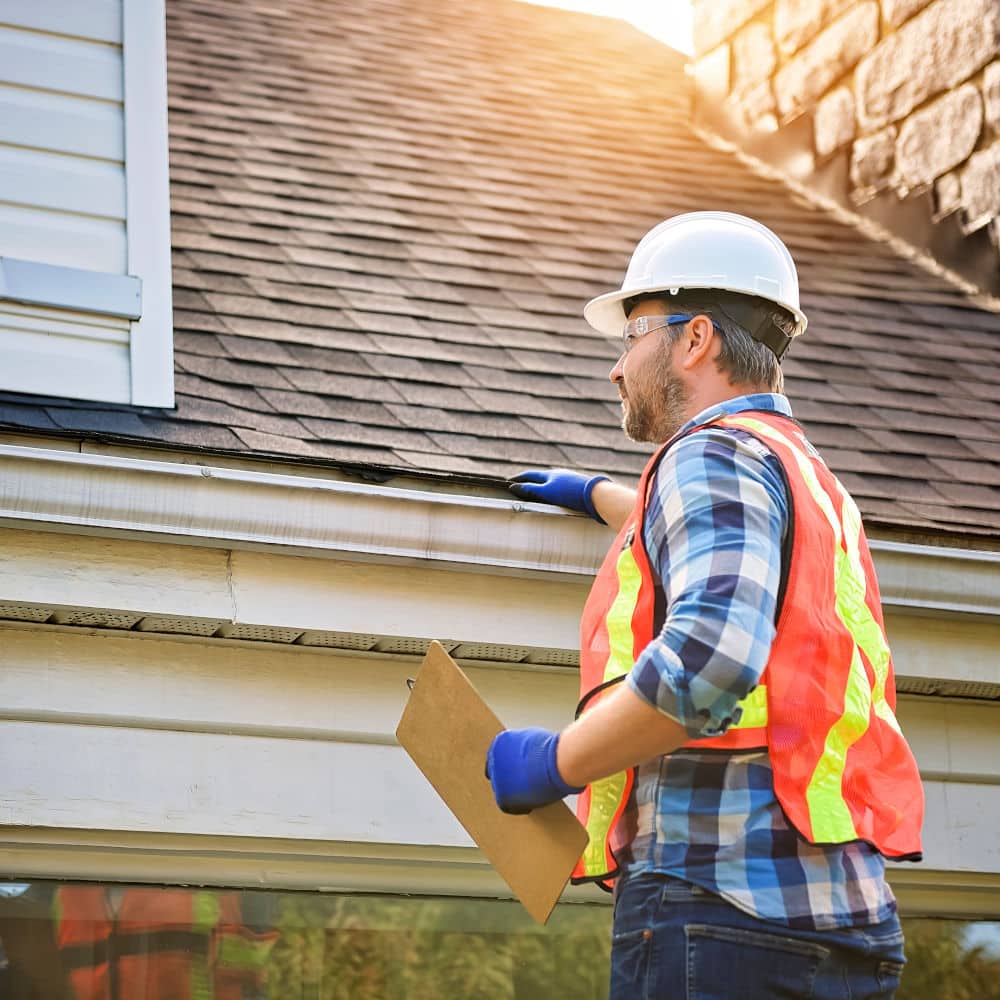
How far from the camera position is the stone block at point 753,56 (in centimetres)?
644

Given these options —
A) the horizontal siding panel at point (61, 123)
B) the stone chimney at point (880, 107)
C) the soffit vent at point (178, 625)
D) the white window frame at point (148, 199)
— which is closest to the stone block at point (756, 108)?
the stone chimney at point (880, 107)

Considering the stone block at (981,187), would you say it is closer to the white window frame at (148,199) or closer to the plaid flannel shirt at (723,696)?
the white window frame at (148,199)

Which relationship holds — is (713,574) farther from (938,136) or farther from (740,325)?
(938,136)

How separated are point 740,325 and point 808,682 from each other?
2.19 ft

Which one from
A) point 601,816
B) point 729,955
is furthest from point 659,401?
point 729,955

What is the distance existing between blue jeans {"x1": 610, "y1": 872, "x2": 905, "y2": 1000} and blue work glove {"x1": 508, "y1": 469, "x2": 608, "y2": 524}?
118 cm

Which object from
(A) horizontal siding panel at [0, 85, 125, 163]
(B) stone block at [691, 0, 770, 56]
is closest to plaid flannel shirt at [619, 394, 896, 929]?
(A) horizontal siding panel at [0, 85, 125, 163]

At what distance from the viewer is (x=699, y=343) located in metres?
2.31

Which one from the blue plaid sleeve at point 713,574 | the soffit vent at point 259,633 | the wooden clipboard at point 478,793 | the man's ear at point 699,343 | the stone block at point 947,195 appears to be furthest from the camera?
the stone block at point 947,195

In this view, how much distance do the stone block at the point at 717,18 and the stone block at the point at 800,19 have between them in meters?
0.20

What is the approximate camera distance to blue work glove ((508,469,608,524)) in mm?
3029

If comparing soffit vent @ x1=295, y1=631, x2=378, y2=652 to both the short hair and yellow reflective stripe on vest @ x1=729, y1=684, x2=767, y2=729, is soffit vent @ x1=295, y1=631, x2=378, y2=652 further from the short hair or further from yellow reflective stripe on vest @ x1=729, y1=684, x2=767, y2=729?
yellow reflective stripe on vest @ x1=729, y1=684, x2=767, y2=729

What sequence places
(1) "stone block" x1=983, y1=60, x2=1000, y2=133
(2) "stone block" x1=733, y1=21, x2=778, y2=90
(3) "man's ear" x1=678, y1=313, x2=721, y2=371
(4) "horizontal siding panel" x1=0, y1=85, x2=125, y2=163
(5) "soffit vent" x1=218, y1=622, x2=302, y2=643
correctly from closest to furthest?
(3) "man's ear" x1=678, y1=313, x2=721, y2=371, (5) "soffit vent" x1=218, y1=622, x2=302, y2=643, (4) "horizontal siding panel" x1=0, y1=85, x2=125, y2=163, (1) "stone block" x1=983, y1=60, x2=1000, y2=133, (2) "stone block" x1=733, y1=21, x2=778, y2=90

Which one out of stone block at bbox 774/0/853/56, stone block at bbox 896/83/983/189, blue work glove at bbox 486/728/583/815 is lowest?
blue work glove at bbox 486/728/583/815
